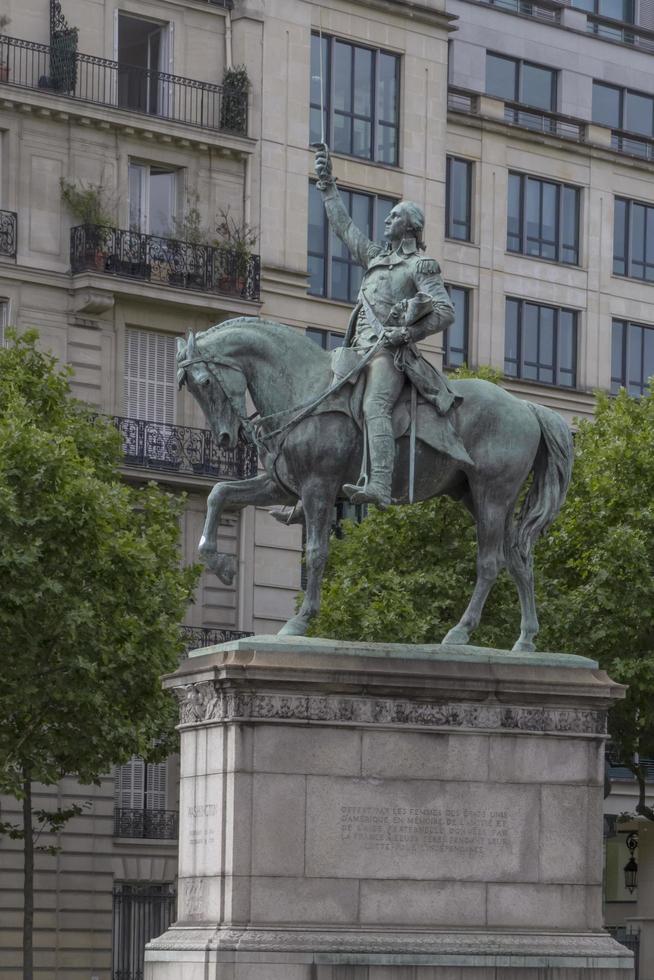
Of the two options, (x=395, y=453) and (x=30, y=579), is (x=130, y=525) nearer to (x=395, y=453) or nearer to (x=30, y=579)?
(x=30, y=579)

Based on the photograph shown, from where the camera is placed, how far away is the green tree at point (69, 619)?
137ft

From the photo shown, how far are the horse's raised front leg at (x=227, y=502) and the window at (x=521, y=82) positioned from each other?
42467mm

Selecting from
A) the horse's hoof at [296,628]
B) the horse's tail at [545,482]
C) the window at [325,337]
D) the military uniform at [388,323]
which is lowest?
the horse's hoof at [296,628]

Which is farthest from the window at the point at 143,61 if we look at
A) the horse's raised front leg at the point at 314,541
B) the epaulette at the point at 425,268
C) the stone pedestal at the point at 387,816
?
the stone pedestal at the point at 387,816

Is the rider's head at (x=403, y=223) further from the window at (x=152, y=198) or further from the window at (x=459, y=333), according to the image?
the window at (x=459, y=333)

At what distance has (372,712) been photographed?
24.9m

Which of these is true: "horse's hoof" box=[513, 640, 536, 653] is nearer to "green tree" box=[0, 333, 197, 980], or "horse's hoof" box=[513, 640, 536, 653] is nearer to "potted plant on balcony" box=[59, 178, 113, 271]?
"green tree" box=[0, 333, 197, 980]

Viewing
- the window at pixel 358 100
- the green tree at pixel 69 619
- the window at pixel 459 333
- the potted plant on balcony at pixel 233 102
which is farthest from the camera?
the window at pixel 459 333

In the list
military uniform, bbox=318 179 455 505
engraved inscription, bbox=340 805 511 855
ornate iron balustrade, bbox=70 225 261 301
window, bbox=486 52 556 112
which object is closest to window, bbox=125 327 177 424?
ornate iron balustrade, bbox=70 225 261 301

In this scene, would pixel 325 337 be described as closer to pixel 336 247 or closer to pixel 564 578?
pixel 336 247

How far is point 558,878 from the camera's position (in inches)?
1004

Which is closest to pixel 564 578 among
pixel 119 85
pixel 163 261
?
pixel 163 261

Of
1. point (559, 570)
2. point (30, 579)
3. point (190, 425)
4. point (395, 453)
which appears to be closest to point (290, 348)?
point (395, 453)

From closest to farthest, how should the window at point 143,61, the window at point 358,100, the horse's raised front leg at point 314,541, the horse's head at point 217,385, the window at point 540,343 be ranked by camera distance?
1. the horse's raised front leg at point 314,541
2. the horse's head at point 217,385
3. the window at point 143,61
4. the window at point 358,100
5. the window at point 540,343
